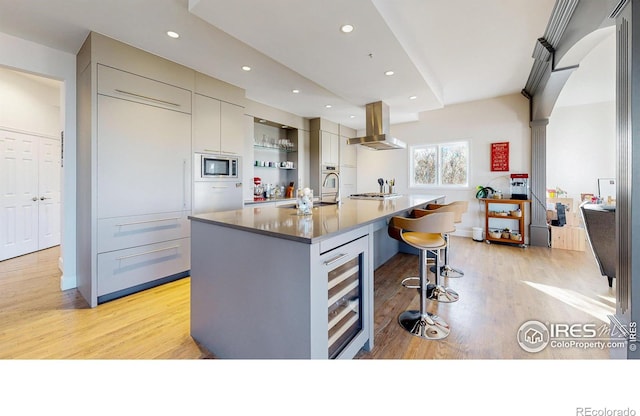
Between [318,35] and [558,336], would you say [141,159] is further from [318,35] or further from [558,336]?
[558,336]

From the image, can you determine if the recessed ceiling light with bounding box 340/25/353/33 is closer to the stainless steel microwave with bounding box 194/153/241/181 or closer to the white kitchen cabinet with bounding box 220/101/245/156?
the white kitchen cabinet with bounding box 220/101/245/156

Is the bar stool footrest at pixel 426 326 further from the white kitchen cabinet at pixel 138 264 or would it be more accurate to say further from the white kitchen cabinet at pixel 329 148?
the white kitchen cabinet at pixel 329 148

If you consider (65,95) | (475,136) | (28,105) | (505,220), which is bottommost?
(505,220)

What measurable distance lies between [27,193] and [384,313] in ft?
18.1

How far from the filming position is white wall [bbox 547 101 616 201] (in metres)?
4.98

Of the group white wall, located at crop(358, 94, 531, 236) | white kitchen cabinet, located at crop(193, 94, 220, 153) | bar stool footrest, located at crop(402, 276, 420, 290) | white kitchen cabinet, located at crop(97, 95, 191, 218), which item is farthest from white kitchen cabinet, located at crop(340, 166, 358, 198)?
white kitchen cabinet, located at crop(97, 95, 191, 218)

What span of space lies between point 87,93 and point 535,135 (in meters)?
6.38

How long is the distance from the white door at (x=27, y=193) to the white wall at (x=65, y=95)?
6.64 ft

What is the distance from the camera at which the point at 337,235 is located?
1360 mm

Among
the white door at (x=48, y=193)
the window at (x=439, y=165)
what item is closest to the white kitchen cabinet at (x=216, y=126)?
the white door at (x=48, y=193)

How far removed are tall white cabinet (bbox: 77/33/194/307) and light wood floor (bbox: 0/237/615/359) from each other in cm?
31

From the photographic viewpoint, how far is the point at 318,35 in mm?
2211

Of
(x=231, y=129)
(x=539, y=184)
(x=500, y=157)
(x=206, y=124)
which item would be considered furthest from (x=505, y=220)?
(x=206, y=124)
